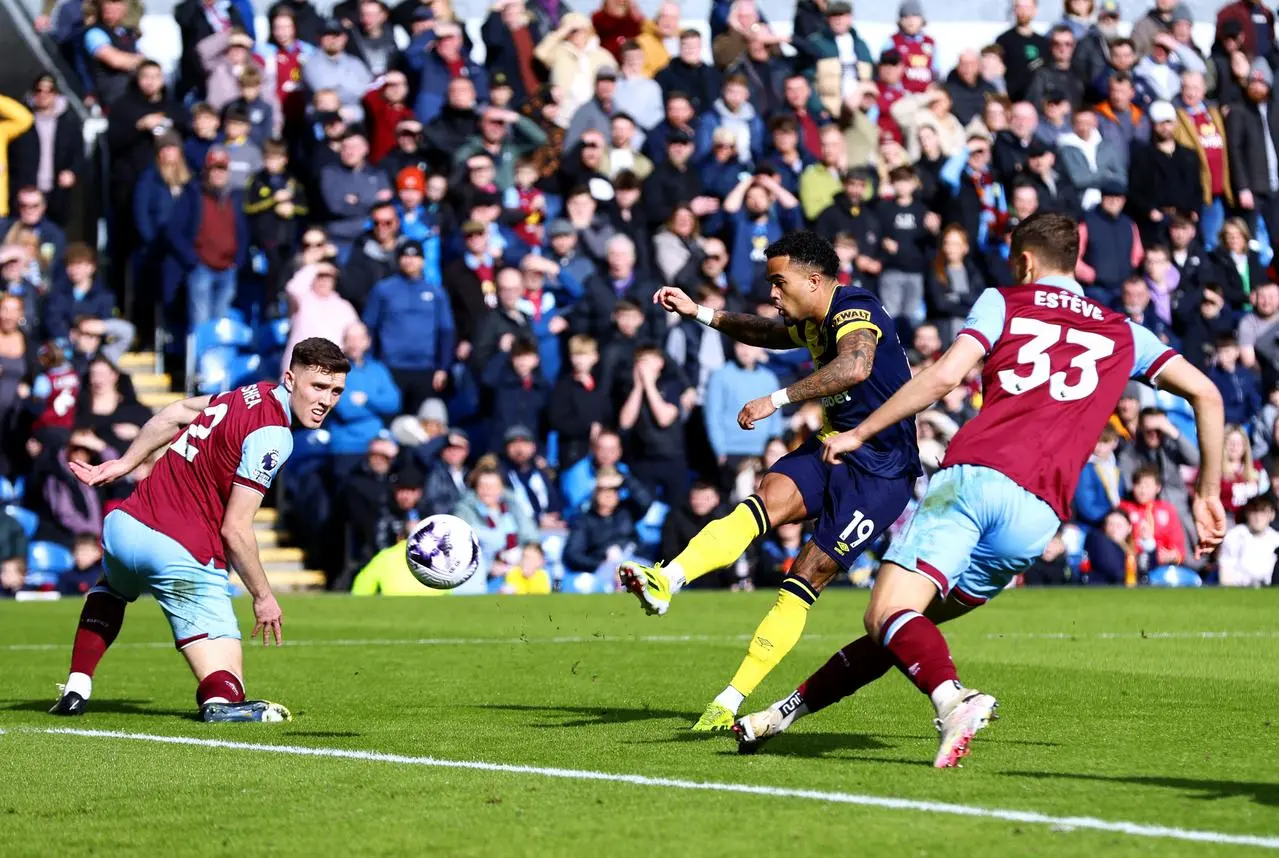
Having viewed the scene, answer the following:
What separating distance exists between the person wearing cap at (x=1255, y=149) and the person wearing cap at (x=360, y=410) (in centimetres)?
1209

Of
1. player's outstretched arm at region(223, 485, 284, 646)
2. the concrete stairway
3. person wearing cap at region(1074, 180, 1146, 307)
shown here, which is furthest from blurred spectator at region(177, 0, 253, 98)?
player's outstretched arm at region(223, 485, 284, 646)

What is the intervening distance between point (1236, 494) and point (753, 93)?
716cm

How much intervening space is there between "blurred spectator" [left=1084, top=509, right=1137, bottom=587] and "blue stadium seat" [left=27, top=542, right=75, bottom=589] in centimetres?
1042

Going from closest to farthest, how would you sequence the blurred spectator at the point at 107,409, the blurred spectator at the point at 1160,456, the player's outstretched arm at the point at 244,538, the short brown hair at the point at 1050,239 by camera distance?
the short brown hair at the point at 1050,239 < the player's outstretched arm at the point at 244,538 < the blurred spectator at the point at 107,409 < the blurred spectator at the point at 1160,456

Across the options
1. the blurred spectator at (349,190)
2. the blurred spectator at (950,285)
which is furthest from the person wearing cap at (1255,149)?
the blurred spectator at (349,190)

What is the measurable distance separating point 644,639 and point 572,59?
401 inches

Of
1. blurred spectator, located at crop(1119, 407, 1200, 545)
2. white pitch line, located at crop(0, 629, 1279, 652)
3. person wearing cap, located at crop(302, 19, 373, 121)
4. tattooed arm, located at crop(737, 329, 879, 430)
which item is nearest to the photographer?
tattooed arm, located at crop(737, 329, 879, 430)

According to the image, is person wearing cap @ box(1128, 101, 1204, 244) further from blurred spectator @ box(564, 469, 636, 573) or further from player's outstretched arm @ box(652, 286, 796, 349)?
player's outstretched arm @ box(652, 286, 796, 349)

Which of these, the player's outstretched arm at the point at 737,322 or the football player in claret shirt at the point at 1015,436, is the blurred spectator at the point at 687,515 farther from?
the football player in claret shirt at the point at 1015,436

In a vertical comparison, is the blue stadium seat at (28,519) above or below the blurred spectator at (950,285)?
below

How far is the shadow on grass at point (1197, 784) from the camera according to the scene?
714 cm

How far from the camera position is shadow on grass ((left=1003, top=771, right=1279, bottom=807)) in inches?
281

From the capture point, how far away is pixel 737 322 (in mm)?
10344

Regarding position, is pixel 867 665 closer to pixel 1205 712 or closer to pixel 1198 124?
pixel 1205 712
